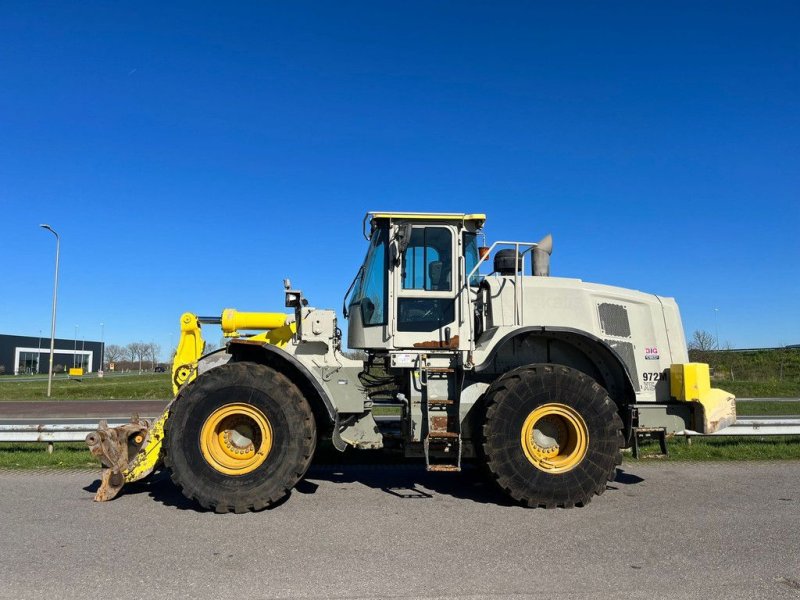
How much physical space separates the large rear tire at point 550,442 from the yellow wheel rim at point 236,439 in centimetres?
221

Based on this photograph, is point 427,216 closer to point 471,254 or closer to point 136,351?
point 471,254

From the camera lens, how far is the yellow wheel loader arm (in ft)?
Answer: 18.4

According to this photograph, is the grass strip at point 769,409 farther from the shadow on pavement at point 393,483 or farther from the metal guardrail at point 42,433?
the metal guardrail at point 42,433

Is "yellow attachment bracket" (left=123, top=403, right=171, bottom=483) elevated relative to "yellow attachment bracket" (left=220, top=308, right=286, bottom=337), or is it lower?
lower

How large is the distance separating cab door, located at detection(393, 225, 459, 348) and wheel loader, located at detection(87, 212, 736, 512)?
13 millimetres

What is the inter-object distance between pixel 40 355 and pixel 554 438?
95.6m

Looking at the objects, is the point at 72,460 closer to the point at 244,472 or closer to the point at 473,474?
the point at 244,472

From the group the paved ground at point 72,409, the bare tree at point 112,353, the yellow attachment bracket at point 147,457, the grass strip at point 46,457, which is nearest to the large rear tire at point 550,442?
the yellow attachment bracket at point 147,457

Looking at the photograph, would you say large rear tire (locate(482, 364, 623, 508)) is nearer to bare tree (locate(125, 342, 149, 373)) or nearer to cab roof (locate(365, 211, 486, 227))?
cab roof (locate(365, 211, 486, 227))

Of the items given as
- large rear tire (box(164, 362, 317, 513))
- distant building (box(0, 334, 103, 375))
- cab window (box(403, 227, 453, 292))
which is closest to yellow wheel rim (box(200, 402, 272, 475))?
large rear tire (box(164, 362, 317, 513))

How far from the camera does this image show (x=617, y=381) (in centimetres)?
599

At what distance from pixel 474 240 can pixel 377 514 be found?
306 cm

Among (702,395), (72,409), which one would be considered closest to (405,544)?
(702,395)

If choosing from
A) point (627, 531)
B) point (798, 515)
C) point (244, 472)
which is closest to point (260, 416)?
point (244, 472)
